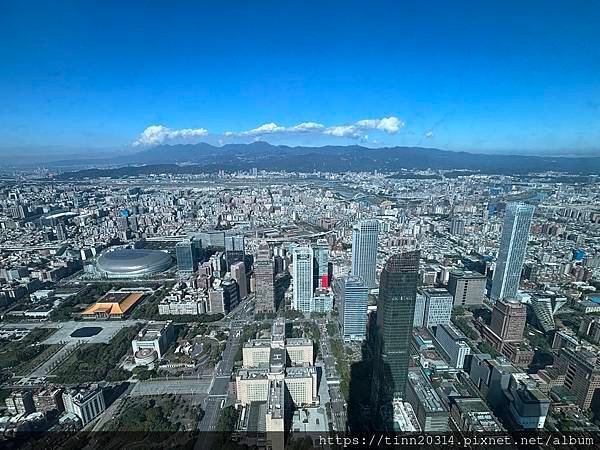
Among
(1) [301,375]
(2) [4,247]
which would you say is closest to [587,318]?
(1) [301,375]

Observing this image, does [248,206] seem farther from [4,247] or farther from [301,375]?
[301,375]

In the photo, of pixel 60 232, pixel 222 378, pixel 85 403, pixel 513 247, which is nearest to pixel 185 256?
pixel 222 378

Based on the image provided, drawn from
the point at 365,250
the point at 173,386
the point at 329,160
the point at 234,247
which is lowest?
the point at 173,386

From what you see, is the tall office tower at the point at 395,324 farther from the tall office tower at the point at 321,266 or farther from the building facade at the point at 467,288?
the building facade at the point at 467,288

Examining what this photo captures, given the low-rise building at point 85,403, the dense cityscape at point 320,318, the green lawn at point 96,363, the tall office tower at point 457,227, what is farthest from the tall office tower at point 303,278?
the tall office tower at point 457,227

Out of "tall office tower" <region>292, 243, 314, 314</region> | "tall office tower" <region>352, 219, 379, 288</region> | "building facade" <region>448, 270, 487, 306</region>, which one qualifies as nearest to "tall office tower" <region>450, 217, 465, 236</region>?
"building facade" <region>448, 270, 487, 306</region>

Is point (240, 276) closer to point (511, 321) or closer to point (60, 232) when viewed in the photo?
point (511, 321)
